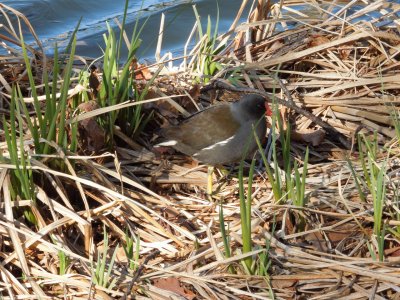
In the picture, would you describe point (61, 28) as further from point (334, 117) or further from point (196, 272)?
point (196, 272)

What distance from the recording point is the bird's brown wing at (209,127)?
420 cm

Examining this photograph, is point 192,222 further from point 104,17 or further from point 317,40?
point 104,17

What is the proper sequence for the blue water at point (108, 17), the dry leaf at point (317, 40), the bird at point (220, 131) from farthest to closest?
the blue water at point (108, 17) → the dry leaf at point (317, 40) → the bird at point (220, 131)

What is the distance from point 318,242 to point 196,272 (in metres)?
0.55

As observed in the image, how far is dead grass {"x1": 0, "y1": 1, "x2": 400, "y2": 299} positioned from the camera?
2.99m

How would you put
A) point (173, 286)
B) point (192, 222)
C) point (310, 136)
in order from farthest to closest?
point (310, 136)
point (192, 222)
point (173, 286)

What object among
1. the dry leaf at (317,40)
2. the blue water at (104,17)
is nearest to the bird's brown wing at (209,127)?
the dry leaf at (317,40)

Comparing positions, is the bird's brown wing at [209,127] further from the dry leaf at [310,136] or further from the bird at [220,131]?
the dry leaf at [310,136]

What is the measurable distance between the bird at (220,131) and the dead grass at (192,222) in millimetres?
109

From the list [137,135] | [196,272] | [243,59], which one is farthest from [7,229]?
[243,59]

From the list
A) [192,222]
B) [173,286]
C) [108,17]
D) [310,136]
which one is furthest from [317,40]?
[108,17]

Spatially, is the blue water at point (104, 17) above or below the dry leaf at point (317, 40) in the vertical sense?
above

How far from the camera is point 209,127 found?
4.32 meters

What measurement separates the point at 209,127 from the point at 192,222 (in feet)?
3.07
